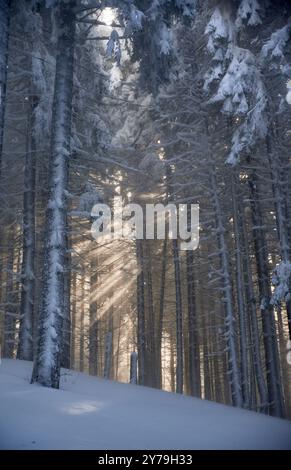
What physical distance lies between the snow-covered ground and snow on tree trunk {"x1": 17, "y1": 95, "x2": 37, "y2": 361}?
4.55 meters

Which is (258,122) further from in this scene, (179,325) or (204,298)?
(204,298)

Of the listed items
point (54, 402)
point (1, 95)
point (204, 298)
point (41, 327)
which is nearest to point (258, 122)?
point (1, 95)

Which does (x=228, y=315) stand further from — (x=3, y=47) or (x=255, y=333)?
(x=3, y=47)

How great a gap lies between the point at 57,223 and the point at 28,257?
4.84m

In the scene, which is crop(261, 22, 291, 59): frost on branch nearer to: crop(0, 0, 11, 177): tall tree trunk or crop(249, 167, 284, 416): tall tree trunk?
crop(249, 167, 284, 416): tall tree trunk

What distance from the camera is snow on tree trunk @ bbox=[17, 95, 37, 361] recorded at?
490 inches

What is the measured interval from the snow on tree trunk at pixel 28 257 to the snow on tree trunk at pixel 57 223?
12.8 ft

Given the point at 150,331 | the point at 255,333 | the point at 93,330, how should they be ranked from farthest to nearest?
1. the point at 150,331
2. the point at 93,330
3. the point at 255,333

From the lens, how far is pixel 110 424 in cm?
539

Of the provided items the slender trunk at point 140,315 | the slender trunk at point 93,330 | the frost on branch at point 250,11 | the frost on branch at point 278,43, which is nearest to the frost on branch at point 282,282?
the frost on branch at point 278,43

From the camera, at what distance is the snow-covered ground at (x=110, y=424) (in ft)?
14.8

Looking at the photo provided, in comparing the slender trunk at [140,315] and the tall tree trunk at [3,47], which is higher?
the tall tree trunk at [3,47]

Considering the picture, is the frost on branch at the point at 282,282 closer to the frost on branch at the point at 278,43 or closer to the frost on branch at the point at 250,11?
the frost on branch at the point at 278,43

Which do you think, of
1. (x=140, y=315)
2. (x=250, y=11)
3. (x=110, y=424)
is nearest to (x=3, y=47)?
(x=250, y=11)
